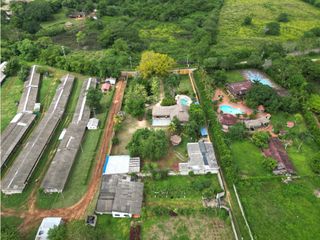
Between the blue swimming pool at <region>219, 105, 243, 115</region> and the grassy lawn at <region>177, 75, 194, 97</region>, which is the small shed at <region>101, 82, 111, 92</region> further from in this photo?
the blue swimming pool at <region>219, 105, 243, 115</region>

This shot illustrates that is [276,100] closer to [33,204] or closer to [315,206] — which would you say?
[315,206]

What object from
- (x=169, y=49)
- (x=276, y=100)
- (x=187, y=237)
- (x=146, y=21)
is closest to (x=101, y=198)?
(x=187, y=237)

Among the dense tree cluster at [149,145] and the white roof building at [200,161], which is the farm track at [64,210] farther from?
the white roof building at [200,161]

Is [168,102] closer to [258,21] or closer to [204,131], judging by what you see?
[204,131]

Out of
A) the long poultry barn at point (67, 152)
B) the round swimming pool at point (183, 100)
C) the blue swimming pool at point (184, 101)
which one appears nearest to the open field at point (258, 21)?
the round swimming pool at point (183, 100)

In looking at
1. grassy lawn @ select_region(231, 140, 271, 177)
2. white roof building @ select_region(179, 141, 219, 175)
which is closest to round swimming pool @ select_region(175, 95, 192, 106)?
white roof building @ select_region(179, 141, 219, 175)

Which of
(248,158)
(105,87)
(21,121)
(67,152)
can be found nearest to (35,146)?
(67,152)
